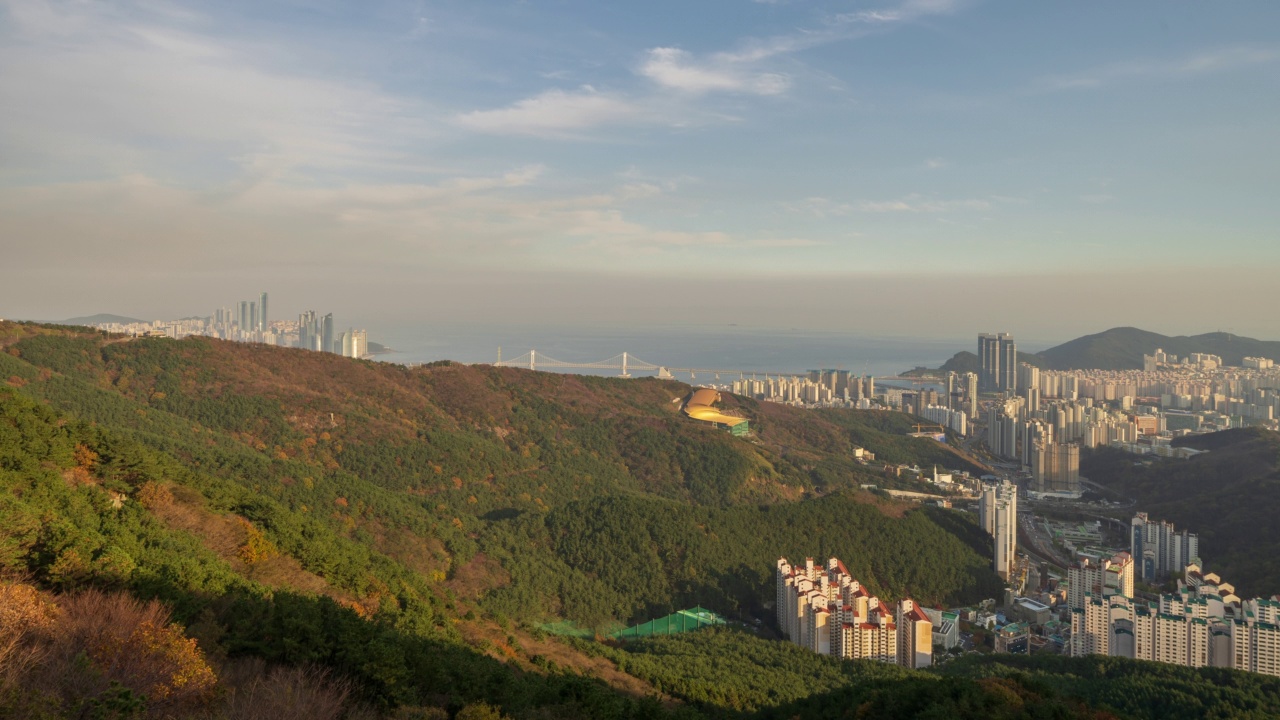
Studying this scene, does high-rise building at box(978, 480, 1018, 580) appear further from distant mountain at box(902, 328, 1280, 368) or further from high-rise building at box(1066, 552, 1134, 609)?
distant mountain at box(902, 328, 1280, 368)

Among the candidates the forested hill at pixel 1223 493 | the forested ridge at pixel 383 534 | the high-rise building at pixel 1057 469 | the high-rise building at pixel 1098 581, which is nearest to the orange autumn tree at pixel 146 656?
the forested ridge at pixel 383 534

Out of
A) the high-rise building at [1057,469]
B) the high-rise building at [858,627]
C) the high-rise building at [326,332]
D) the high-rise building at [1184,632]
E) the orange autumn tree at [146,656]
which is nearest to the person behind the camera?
the orange autumn tree at [146,656]

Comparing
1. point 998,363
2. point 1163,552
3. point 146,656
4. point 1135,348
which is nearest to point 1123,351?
point 1135,348

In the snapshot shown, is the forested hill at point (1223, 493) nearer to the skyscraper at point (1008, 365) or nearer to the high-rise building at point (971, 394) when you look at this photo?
the high-rise building at point (971, 394)

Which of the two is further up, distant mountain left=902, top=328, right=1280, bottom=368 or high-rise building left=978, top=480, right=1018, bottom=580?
distant mountain left=902, top=328, right=1280, bottom=368

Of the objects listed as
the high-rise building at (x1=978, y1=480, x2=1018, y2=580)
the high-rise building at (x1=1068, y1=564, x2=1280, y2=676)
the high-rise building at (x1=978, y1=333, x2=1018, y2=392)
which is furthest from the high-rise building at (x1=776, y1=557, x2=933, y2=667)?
the high-rise building at (x1=978, y1=333, x2=1018, y2=392)
